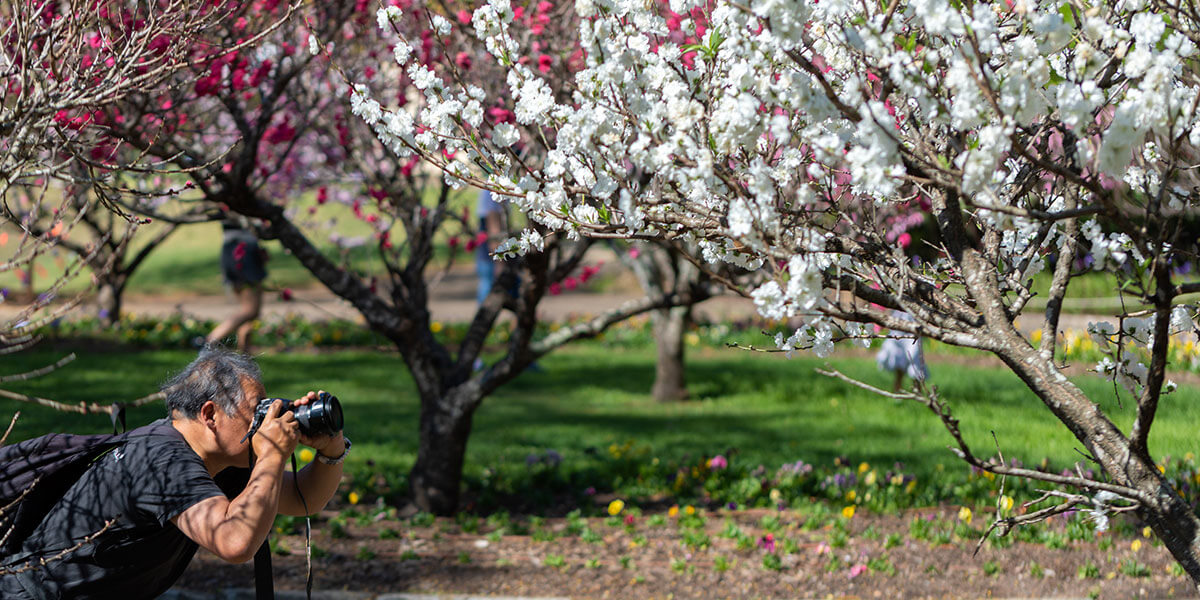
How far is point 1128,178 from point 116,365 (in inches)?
361

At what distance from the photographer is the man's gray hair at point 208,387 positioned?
110 inches

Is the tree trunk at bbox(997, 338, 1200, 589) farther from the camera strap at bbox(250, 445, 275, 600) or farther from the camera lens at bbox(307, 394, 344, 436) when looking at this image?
the camera strap at bbox(250, 445, 275, 600)

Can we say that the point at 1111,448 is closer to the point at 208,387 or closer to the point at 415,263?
the point at 208,387

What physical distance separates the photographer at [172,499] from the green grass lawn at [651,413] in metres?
3.55

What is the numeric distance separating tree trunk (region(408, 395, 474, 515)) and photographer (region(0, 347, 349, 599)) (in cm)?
265

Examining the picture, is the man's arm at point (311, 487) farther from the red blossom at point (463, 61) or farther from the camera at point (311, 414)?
the red blossom at point (463, 61)

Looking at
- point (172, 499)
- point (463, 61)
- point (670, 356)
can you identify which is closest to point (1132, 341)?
point (172, 499)

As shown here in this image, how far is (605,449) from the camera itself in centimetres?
707

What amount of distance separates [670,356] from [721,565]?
12.9ft

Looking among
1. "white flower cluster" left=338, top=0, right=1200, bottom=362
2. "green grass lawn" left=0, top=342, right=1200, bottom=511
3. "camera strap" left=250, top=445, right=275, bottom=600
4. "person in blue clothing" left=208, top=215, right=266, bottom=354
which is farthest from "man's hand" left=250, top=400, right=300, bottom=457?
"person in blue clothing" left=208, top=215, right=266, bottom=354

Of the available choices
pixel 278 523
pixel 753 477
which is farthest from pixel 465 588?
pixel 753 477

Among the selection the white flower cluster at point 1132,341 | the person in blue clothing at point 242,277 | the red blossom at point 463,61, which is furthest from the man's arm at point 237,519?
the person in blue clothing at point 242,277

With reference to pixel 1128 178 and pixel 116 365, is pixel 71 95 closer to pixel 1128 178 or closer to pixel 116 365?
pixel 1128 178

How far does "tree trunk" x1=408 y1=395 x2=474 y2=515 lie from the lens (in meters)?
5.59
